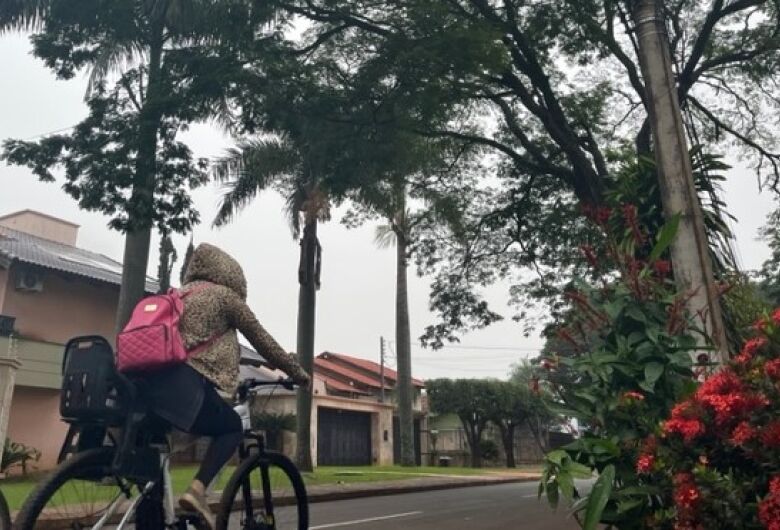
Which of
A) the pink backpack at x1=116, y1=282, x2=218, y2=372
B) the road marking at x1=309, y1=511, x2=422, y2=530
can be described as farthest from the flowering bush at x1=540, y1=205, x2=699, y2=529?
the road marking at x1=309, y1=511, x2=422, y2=530

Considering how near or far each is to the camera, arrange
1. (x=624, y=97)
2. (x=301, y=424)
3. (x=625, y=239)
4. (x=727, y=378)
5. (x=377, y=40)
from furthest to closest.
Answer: (x=301, y=424) → (x=624, y=97) → (x=377, y=40) → (x=625, y=239) → (x=727, y=378)

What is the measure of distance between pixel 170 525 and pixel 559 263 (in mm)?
13239

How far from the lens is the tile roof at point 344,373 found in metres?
39.1

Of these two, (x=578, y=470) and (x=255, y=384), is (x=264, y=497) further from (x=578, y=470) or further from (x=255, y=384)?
(x=578, y=470)

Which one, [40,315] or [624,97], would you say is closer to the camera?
[624,97]

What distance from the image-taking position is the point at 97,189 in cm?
945

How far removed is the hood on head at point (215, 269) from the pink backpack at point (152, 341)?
0.37 meters

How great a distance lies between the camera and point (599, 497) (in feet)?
9.82

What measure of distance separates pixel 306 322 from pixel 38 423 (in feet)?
29.0

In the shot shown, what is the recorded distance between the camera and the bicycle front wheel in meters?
3.45

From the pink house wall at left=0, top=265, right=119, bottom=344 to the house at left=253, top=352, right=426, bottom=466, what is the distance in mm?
6166

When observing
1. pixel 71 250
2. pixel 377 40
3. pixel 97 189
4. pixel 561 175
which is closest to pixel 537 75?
pixel 561 175

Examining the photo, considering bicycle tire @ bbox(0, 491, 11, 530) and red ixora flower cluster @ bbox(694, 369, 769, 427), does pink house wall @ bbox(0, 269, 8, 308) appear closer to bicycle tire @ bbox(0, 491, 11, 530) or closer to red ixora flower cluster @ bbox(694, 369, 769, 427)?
bicycle tire @ bbox(0, 491, 11, 530)

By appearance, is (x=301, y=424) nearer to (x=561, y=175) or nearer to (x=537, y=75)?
(x=561, y=175)
